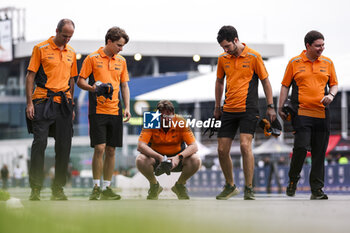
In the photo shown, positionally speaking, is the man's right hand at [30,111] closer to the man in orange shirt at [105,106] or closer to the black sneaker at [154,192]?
the man in orange shirt at [105,106]

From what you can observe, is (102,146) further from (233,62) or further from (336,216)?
Result: (336,216)

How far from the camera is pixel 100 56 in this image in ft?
23.0

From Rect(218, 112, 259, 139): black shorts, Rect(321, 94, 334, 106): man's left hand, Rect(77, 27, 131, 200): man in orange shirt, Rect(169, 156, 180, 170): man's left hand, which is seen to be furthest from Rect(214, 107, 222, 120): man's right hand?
Rect(321, 94, 334, 106): man's left hand

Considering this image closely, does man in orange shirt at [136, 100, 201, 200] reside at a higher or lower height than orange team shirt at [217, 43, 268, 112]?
lower

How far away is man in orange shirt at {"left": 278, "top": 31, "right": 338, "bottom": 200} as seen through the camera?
22.9ft

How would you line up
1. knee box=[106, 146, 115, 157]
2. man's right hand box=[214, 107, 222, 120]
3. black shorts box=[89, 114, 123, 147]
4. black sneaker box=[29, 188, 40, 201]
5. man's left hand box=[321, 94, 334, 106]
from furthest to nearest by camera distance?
man's right hand box=[214, 107, 222, 120], knee box=[106, 146, 115, 157], black shorts box=[89, 114, 123, 147], man's left hand box=[321, 94, 334, 106], black sneaker box=[29, 188, 40, 201]

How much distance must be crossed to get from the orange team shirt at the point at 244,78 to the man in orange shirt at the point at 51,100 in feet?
4.87

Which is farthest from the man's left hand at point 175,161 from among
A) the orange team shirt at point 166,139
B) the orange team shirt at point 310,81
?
the orange team shirt at point 310,81

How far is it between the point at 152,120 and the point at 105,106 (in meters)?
0.65

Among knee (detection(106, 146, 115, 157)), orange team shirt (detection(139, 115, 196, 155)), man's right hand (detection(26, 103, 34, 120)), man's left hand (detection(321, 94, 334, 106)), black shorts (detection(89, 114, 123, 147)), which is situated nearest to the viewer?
man's right hand (detection(26, 103, 34, 120))

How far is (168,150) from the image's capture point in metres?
7.38

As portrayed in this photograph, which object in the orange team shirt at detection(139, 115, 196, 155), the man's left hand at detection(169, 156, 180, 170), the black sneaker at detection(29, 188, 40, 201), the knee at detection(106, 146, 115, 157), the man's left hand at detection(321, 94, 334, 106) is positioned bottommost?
the black sneaker at detection(29, 188, 40, 201)

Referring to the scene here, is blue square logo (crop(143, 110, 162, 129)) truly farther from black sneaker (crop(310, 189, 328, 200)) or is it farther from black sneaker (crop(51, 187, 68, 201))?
black sneaker (crop(310, 189, 328, 200))

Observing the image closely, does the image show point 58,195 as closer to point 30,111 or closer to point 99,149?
point 99,149
